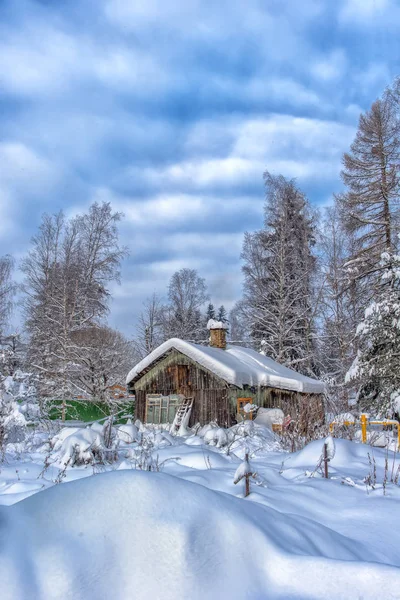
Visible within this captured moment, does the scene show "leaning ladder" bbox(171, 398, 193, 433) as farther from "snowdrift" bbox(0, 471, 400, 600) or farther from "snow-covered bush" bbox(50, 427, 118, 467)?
"snowdrift" bbox(0, 471, 400, 600)

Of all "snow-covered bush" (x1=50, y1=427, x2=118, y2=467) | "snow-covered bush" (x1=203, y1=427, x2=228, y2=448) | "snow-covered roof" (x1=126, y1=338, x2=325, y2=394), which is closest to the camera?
"snow-covered bush" (x1=50, y1=427, x2=118, y2=467)

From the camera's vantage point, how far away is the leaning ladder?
55.6 ft

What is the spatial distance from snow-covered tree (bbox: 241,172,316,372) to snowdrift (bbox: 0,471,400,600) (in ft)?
66.3

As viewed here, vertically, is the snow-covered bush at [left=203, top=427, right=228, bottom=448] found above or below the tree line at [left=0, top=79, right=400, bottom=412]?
below

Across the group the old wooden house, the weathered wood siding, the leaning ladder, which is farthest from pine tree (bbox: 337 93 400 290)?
the leaning ladder

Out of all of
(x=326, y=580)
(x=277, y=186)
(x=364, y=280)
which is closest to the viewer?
(x=326, y=580)

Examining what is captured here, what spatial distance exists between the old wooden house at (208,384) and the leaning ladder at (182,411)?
0.15 meters

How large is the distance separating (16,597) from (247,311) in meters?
23.5

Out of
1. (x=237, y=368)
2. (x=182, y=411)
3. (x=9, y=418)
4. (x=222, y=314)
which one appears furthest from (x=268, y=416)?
(x=222, y=314)

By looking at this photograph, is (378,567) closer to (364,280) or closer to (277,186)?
(364,280)

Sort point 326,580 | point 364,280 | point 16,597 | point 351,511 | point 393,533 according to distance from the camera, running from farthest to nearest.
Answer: point 364,280 → point 351,511 → point 393,533 → point 326,580 → point 16,597

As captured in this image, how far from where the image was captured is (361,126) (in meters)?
18.9

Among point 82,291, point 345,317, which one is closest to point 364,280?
point 345,317

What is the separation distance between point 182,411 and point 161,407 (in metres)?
1.11
